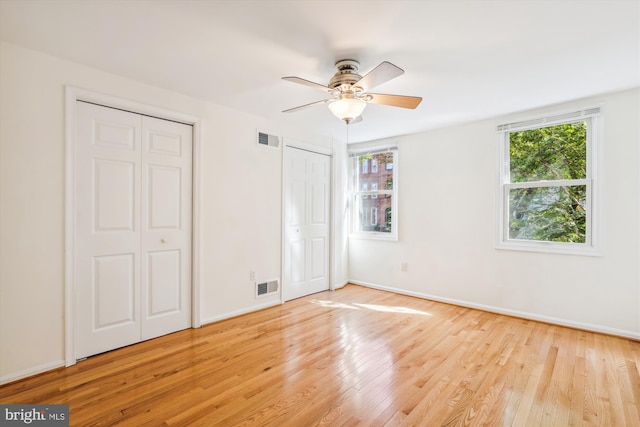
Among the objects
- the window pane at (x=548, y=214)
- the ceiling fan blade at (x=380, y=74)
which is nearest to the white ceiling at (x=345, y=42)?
the ceiling fan blade at (x=380, y=74)

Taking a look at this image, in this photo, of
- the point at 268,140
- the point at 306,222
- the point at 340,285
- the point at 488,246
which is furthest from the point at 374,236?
the point at 268,140

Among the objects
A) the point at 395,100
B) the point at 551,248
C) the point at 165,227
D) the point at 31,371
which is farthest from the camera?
the point at 551,248

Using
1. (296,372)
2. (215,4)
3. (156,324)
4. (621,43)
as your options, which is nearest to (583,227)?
(621,43)

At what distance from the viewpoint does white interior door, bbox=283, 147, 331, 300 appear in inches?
163

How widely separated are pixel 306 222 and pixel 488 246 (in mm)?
2376

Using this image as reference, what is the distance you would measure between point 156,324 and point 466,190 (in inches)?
152

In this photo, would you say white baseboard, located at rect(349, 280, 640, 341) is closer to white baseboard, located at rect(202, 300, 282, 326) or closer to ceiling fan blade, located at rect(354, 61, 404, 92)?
white baseboard, located at rect(202, 300, 282, 326)

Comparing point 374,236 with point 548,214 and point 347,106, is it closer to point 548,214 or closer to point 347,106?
point 548,214

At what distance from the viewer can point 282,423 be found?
5.70 ft

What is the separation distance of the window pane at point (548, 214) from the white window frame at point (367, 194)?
1.51m

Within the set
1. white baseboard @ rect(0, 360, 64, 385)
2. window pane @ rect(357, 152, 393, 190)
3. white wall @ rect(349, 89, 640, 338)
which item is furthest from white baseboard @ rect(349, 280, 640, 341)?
white baseboard @ rect(0, 360, 64, 385)

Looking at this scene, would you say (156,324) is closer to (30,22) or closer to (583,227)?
(30,22)

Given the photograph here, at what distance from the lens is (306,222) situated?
4406mm

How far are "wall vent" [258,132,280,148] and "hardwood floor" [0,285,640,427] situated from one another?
213 centimetres
